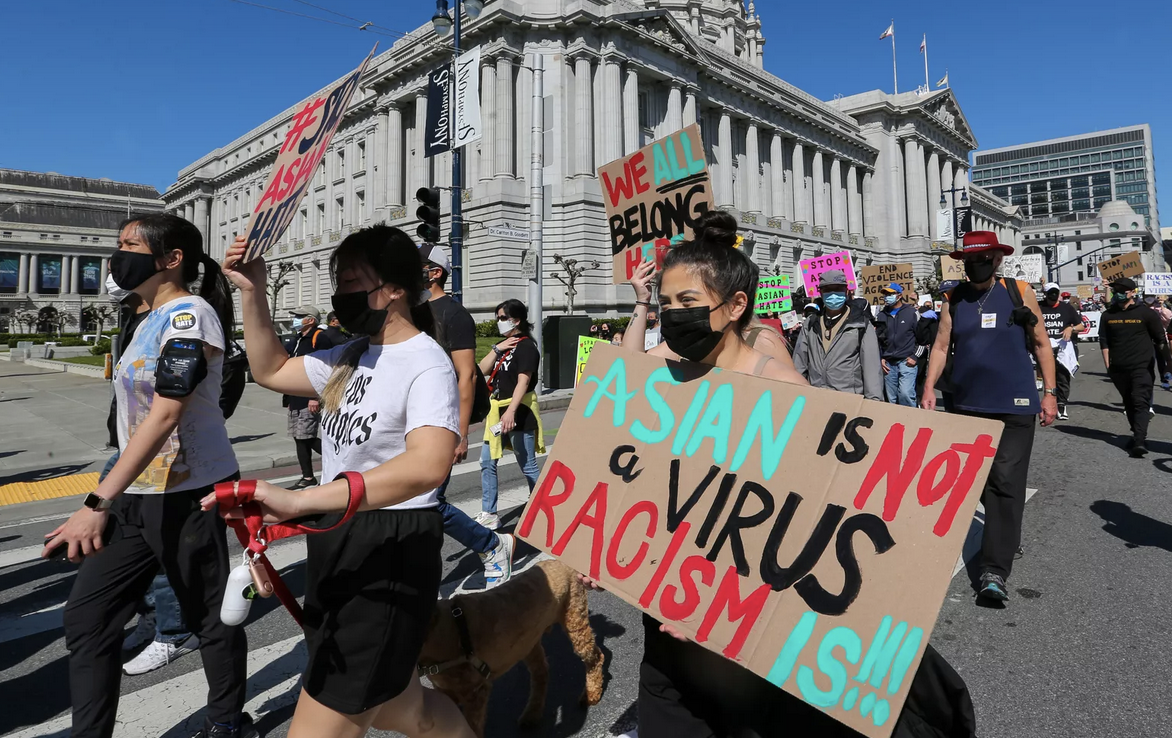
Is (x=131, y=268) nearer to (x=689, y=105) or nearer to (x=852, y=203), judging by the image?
(x=689, y=105)

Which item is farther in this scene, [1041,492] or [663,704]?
[1041,492]

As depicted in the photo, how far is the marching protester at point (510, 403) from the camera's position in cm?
520

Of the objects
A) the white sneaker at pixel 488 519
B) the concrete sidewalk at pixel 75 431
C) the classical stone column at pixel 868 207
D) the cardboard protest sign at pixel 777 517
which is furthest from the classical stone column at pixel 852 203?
the cardboard protest sign at pixel 777 517

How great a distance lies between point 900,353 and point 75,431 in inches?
559

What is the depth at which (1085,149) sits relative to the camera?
13288cm

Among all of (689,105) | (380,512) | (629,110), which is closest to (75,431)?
(380,512)

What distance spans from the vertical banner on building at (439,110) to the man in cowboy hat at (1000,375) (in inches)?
471

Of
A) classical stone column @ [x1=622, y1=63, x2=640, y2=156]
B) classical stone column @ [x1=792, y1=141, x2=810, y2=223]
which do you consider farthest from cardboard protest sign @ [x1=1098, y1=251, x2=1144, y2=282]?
classical stone column @ [x1=792, y1=141, x2=810, y2=223]

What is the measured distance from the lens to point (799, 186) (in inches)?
2216

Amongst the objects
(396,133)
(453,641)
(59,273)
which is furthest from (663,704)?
(59,273)

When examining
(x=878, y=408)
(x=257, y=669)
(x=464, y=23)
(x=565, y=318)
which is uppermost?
(x=464, y=23)

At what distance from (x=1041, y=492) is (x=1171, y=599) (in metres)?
2.74

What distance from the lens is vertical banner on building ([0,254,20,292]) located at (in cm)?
8062

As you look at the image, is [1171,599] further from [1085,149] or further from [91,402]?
[1085,149]
